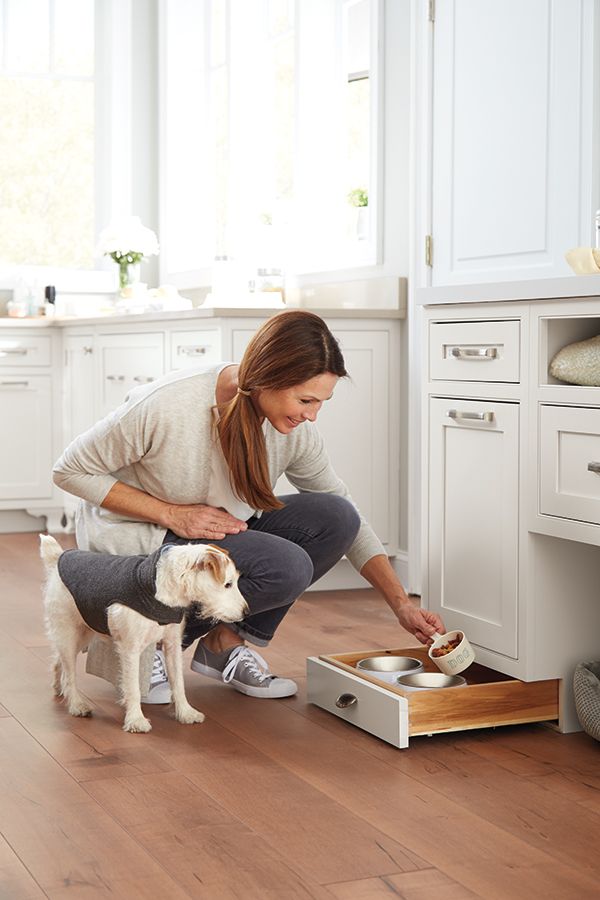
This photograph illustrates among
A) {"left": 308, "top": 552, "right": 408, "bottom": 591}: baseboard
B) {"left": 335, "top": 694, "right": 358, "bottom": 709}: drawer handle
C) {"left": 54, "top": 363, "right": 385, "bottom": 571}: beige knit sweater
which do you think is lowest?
{"left": 308, "top": 552, "right": 408, "bottom": 591}: baseboard

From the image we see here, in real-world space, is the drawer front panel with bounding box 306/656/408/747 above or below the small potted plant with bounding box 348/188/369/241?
below

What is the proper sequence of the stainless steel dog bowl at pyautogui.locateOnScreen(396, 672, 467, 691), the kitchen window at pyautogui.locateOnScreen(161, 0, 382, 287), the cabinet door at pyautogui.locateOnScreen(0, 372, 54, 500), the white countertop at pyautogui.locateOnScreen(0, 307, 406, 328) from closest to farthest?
the stainless steel dog bowl at pyautogui.locateOnScreen(396, 672, 467, 691) < the white countertop at pyautogui.locateOnScreen(0, 307, 406, 328) < the kitchen window at pyautogui.locateOnScreen(161, 0, 382, 287) < the cabinet door at pyautogui.locateOnScreen(0, 372, 54, 500)

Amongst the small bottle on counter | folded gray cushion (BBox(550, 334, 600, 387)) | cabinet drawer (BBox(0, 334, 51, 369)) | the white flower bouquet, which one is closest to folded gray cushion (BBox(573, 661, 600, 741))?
folded gray cushion (BBox(550, 334, 600, 387))

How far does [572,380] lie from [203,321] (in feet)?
6.24

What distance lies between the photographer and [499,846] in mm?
1903

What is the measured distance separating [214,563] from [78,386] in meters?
3.07

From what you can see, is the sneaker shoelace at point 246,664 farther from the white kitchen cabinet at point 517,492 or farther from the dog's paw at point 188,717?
the white kitchen cabinet at point 517,492

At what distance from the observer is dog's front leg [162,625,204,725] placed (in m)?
2.55

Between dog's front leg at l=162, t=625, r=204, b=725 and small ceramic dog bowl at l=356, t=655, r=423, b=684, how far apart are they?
0.36 meters

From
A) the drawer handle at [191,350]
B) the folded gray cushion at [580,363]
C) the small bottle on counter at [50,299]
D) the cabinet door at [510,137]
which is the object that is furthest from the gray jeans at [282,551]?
the small bottle on counter at [50,299]

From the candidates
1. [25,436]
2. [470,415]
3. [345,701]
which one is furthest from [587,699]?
[25,436]

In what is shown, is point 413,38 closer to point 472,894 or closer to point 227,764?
point 227,764

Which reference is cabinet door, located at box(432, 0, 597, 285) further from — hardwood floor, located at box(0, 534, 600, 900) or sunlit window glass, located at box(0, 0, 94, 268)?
sunlit window glass, located at box(0, 0, 94, 268)

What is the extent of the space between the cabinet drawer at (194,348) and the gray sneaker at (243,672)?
1.27 m
